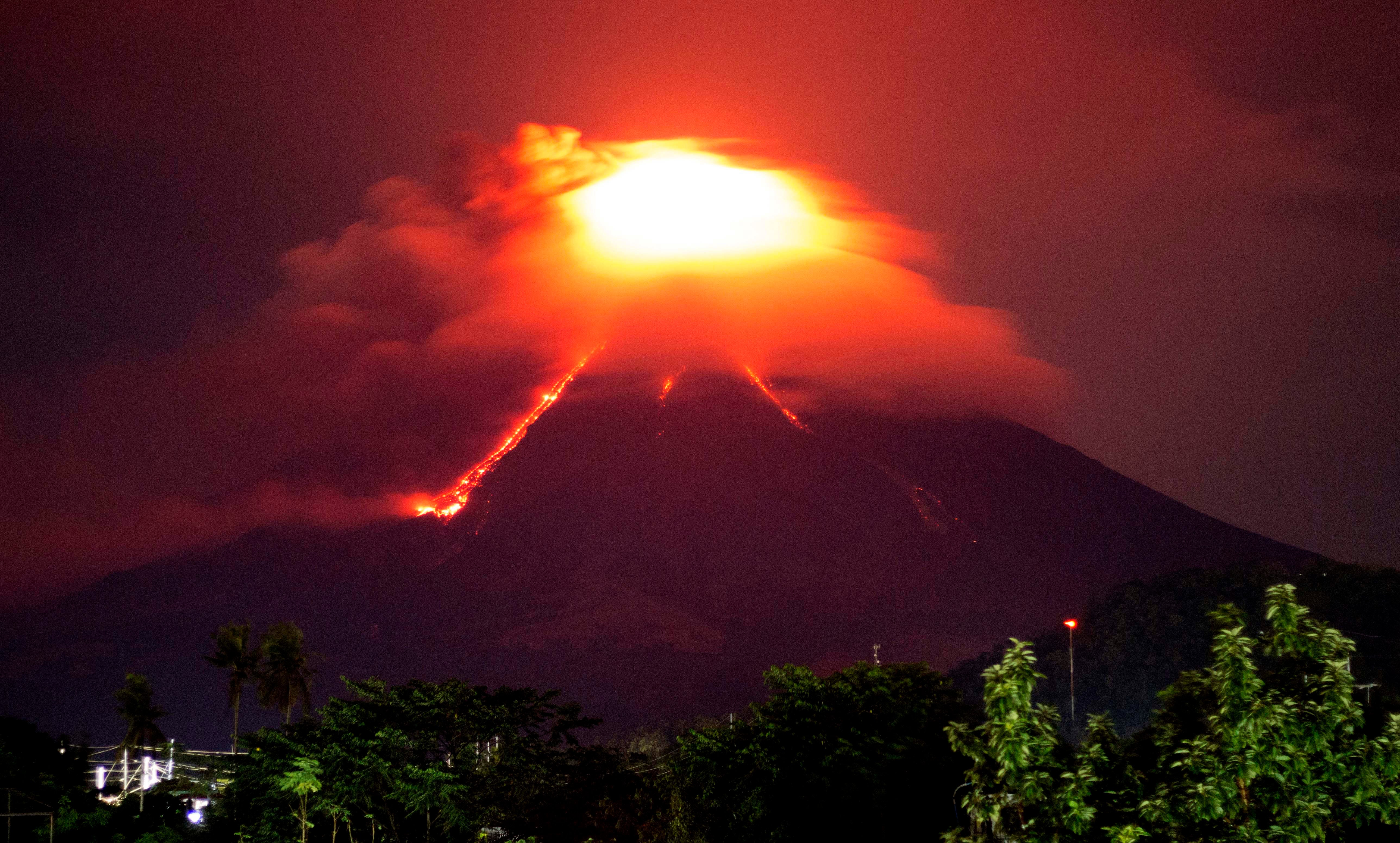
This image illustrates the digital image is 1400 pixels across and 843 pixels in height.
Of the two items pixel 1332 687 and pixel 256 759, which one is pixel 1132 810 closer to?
pixel 1332 687

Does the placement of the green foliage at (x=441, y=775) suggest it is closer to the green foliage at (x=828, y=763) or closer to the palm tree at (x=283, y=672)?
Result: the green foliage at (x=828, y=763)

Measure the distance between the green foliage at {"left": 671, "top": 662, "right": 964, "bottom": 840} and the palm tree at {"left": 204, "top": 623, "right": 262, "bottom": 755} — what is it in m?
55.0

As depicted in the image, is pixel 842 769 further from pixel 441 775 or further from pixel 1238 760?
pixel 1238 760

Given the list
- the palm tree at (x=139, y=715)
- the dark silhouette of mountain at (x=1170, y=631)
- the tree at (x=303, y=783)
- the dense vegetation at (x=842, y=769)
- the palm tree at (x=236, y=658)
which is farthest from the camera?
the dark silhouette of mountain at (x=1170, y=631)

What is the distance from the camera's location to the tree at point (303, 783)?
3316 cm

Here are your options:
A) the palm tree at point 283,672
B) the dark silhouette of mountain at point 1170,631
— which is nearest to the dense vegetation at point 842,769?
the palm tree at point 283,672

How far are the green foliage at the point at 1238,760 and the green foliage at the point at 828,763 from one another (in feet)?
58.1

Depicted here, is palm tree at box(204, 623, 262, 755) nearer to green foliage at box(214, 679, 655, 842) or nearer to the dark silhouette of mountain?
green foliage at box(214, 679, 655, 842)

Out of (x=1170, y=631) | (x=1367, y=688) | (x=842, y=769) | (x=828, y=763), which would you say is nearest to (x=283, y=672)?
(x=828, y=763)

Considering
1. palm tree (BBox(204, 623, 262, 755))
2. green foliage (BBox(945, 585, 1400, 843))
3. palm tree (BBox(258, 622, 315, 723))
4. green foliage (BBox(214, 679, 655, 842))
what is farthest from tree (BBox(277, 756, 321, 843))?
palm tree (BBox(204, 623, 262, 755))

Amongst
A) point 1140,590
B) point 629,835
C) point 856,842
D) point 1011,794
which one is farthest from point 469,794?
point 1140,590

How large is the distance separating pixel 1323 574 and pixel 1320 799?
147584mm

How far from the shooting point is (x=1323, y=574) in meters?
149

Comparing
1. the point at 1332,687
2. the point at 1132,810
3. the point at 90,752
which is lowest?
the point at 90,752
